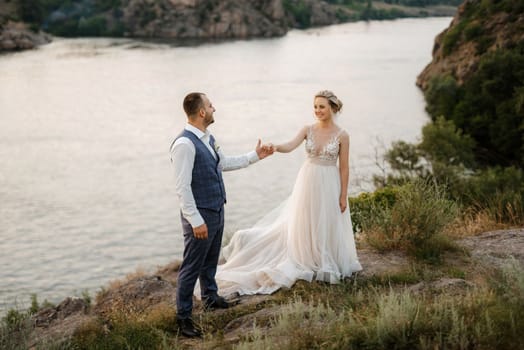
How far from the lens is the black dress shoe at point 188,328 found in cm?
612

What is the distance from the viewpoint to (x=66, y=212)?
28875mm

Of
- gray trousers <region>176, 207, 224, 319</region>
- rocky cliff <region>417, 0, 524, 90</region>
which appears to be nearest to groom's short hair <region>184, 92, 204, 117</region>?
gray trousers <region>176, 207, 224, 319</region>

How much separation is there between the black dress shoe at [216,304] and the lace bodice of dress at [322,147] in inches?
78.1

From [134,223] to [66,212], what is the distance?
138 inches

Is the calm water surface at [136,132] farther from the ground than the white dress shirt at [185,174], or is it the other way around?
the white dress shirt at [185,174]

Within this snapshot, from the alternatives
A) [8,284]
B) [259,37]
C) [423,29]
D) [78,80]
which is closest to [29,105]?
[78,80]

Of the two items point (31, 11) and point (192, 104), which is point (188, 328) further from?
point (31, 11)

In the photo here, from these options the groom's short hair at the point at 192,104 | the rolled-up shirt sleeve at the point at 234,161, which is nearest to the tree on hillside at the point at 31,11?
the rolled-up shirt sleeve at the point at 234,161

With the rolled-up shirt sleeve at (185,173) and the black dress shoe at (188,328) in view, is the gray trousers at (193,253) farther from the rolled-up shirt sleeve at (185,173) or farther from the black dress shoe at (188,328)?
the rolled-up shirt sleeve at (185,173)

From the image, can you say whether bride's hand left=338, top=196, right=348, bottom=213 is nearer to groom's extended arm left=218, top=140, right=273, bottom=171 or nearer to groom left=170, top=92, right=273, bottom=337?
groom's extended arm left=218, top=140, right=273, bottom=171

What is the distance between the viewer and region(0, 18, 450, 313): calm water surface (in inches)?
987

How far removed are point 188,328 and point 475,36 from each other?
170 feet

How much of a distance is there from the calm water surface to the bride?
7.29 metres

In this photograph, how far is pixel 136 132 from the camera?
1762 inches
